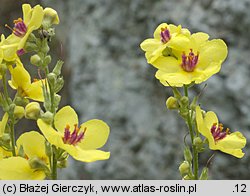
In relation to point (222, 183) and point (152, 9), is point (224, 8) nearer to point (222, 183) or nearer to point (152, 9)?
point (152, 9)

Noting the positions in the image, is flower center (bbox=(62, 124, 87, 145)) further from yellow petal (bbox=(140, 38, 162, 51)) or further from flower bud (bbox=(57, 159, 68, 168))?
yellow petal (bbox=(140, 38, 162, 51))

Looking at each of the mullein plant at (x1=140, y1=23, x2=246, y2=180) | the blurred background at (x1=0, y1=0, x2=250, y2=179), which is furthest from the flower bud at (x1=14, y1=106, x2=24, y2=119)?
the blurred background at (x1=0, y1=0, x2=250, y2=179)

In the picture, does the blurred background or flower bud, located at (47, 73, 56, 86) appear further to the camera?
the blurred background

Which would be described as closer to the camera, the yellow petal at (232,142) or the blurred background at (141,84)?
the yellow petal at (232,142)

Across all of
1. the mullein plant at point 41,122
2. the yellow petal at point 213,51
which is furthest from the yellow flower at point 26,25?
the yellow petal at point 213,51

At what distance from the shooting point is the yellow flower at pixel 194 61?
69cm

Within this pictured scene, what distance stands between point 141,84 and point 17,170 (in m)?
1.33

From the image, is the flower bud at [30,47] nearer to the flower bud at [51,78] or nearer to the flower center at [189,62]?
the flower bud at [51,78]

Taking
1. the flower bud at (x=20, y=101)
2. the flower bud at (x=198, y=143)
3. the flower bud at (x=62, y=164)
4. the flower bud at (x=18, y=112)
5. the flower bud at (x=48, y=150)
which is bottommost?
the flower bud at (x=62, y=164)

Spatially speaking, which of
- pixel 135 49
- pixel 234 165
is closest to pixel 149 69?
pixel 135 49

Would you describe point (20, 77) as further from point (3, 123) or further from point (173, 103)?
point (173, 103)

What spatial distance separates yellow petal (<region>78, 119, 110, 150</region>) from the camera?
A: 68cm

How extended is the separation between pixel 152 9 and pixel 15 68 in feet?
4.29

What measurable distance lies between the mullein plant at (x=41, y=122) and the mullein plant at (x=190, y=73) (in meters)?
0.10
